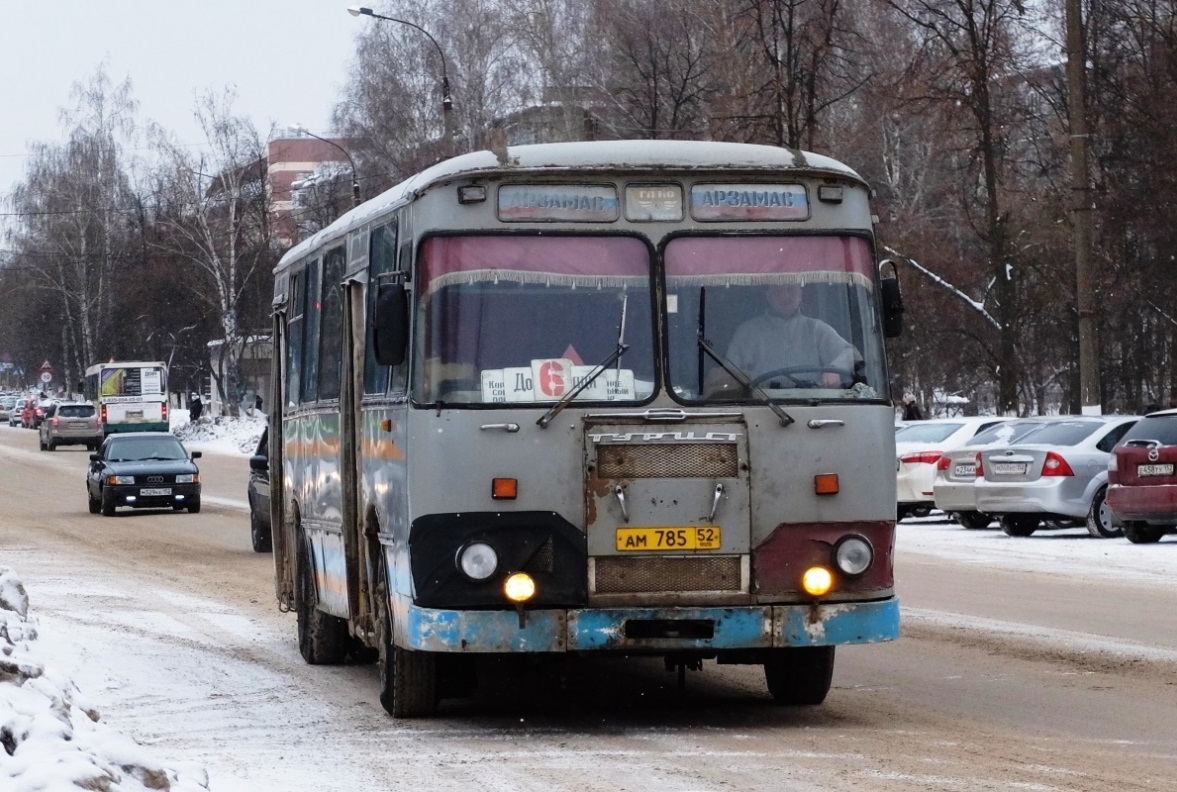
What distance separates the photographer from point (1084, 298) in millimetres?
27609

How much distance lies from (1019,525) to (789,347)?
17.0 m

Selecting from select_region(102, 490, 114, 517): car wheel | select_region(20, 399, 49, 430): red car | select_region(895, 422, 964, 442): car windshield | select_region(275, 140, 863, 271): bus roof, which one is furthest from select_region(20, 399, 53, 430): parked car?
select_region(275, 140, 863, 271): bus roof

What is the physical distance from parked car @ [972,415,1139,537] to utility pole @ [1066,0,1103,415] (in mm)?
1597

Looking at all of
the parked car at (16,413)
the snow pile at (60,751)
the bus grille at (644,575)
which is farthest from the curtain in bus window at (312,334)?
the parked car at (16,413)

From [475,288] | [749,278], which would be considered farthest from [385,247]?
[749,278]

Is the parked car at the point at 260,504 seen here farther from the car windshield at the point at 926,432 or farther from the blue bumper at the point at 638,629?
the blue bumper at the point at 638,629

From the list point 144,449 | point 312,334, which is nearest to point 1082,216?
point 312,334

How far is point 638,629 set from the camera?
9.62m

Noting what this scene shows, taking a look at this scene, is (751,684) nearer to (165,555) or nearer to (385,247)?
(385,247)

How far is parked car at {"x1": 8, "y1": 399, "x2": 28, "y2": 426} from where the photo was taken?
116375 millimetres

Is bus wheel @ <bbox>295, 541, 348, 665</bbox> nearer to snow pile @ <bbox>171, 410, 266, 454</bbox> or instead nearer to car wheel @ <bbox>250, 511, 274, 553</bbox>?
car wheel @ <bbox>250, 511, 274, 553</bbox>

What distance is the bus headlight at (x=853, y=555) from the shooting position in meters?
9.76

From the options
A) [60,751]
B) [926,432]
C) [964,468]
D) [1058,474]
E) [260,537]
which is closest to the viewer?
[60,751]

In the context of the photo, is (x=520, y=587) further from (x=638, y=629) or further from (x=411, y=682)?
(x=411, y=682)
